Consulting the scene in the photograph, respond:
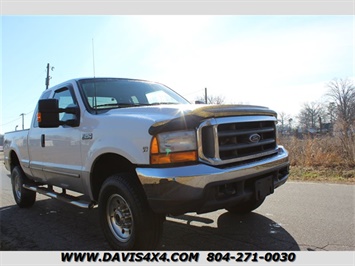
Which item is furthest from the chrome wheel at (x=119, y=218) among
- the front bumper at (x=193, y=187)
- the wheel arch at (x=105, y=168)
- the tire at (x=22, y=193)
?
the tire at (x=22, y=193)

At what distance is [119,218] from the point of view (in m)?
3.32

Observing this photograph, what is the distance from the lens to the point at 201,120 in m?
2.90

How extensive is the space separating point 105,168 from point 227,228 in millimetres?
1854

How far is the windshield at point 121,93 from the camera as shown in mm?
4082

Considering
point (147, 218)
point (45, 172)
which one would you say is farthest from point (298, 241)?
point (45, 172)

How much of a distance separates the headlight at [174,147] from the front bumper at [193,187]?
98 mm

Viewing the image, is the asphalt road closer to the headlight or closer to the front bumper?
the front bumper

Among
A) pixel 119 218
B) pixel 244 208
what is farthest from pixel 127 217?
pixel 244 208

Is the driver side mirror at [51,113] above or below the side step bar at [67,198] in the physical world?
above

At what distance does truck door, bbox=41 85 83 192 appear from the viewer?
3.96 m

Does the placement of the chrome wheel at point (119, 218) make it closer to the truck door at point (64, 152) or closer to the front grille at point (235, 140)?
the truck door at point (64, 152)

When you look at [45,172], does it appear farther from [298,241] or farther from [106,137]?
[298,241]

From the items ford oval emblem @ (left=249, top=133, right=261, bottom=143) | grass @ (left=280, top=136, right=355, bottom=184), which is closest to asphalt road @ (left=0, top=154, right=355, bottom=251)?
ford oval emblem @ (left=249, top=133, right=261, bottom=143)

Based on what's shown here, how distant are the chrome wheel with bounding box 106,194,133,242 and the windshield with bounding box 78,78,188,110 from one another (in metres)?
1.28
